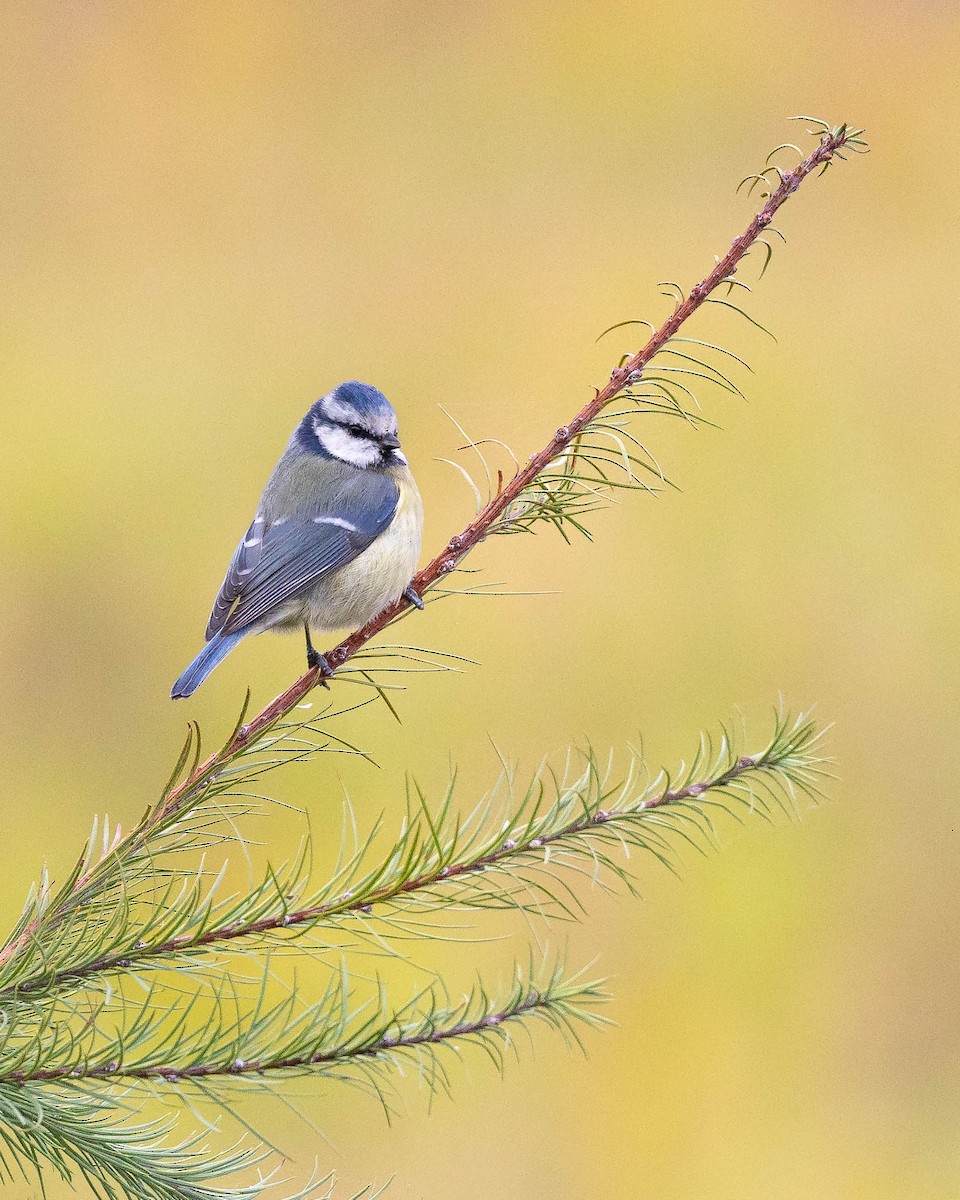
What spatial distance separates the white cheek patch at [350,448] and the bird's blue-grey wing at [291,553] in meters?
0.03

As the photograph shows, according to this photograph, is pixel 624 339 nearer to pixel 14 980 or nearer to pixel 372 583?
pixel 372 583

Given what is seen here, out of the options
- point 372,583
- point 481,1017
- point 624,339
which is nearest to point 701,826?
point 481,1017

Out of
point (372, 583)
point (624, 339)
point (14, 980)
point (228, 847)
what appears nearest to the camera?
point (14, 980)

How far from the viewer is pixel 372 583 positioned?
3.35ft

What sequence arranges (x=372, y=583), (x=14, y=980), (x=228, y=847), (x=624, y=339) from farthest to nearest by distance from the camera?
(x=624, y=339)
(x=228, y=847)
(x=372, y=583)
(x=14, y=980)

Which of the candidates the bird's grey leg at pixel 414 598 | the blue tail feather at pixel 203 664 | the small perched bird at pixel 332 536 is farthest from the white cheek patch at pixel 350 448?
the bird's grey leg at pixel 414 598

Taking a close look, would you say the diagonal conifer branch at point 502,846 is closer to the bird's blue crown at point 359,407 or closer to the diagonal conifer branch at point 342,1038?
the diagonal conifer branch at point 342,1038

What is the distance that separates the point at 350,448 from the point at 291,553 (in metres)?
0.15

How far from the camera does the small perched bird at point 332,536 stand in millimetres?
983

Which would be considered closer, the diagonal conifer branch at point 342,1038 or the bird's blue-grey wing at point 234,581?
the diagonal conifer branch at point 342,1038

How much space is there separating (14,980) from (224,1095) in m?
0.10

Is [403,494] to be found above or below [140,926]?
above

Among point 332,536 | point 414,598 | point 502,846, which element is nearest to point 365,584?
point 332,536

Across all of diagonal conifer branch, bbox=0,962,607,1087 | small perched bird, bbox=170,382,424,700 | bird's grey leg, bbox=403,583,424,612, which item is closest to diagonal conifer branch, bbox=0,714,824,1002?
diagonal conifer branch, bbox=0,962,607,1087
